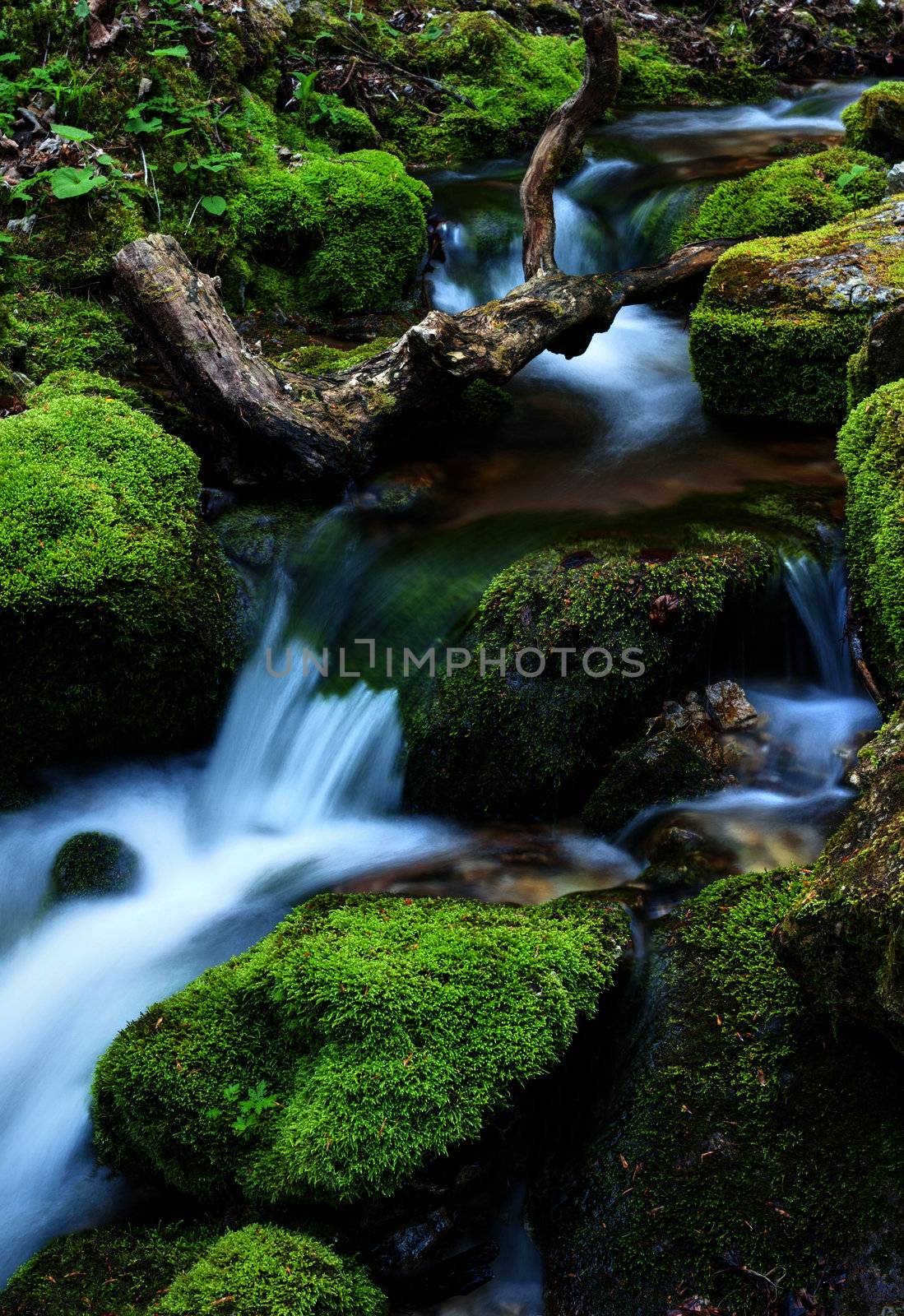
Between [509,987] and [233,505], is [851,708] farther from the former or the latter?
[233,505]

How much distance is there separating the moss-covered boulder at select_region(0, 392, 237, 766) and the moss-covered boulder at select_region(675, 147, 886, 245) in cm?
505

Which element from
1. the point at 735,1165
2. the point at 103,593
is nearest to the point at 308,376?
the point at 103,593

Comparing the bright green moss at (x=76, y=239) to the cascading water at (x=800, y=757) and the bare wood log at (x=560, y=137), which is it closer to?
the bare wood log at (x=560, y=137)

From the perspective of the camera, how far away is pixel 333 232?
770 cm

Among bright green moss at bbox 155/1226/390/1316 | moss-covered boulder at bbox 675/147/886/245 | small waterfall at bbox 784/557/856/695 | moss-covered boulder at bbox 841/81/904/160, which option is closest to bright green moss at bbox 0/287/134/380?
small waterfall at bbox 784/557/856/695


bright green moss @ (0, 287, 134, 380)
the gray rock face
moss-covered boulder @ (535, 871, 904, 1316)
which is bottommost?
moss-covered boulder @ (535, 871, 904, 1316)

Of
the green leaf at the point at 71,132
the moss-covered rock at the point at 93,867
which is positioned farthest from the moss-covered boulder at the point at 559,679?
the green leaf at the point at 71,132

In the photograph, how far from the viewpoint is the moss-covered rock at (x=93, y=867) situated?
438 cm

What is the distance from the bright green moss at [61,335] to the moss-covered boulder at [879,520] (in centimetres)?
437

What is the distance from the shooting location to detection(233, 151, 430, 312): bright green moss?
24.9 feet

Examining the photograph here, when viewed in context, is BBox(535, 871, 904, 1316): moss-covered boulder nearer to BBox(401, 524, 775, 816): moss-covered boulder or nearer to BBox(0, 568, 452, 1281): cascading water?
BBox(401, 524, 775, 816): moss-covered boulder

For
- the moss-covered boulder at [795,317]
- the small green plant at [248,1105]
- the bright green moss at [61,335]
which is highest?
the bright green moss at [61,335]

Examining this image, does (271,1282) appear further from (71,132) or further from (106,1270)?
(71,132)

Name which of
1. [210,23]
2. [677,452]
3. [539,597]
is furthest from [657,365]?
[210,23]
